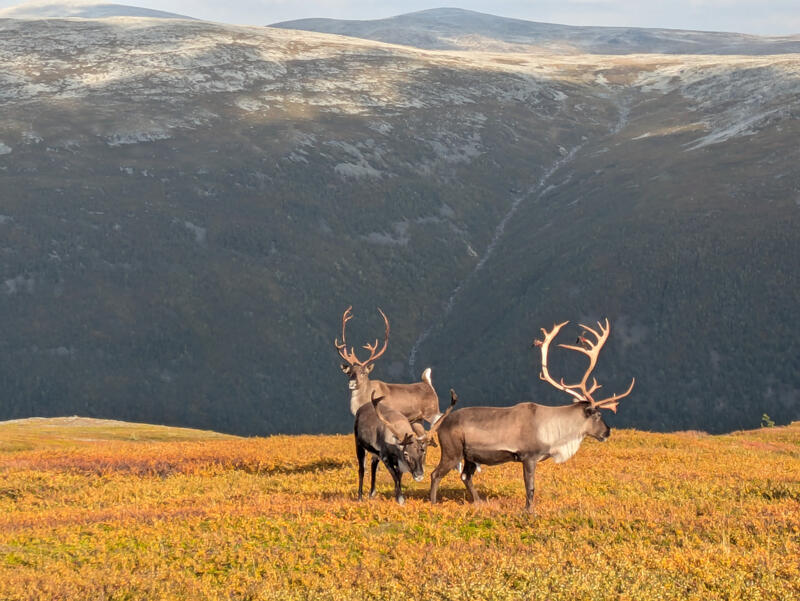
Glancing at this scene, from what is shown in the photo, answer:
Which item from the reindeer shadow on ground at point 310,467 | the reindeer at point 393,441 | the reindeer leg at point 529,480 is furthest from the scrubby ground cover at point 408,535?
the reindeer at point 393,441

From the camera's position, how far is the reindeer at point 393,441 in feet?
63.6

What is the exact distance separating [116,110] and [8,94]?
23263mm

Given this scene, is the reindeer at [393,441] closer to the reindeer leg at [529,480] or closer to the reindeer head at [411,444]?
the reindeer head at [411,444]

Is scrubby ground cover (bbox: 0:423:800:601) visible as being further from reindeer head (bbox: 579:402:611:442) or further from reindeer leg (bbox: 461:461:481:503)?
reindeer head (bbox: 579:402:611:442)

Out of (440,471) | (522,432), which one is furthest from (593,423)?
(440,471)

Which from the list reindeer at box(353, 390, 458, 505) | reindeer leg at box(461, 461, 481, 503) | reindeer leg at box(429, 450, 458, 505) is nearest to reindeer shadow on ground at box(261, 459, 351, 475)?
reindeer at box(353, 390, 458, 505)

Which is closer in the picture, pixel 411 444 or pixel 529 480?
pixel 529 480

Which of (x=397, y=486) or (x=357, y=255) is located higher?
(x=397, y=486)

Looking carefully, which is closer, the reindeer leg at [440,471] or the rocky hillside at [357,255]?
the reindeer leg at [440,471]

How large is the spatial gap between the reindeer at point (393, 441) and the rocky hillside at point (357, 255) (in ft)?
253

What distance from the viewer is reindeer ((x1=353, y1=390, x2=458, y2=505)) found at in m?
19.4

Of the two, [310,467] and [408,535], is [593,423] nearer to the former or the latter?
[408,535]

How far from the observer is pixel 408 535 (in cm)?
1678

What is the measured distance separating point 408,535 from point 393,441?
342 cm
